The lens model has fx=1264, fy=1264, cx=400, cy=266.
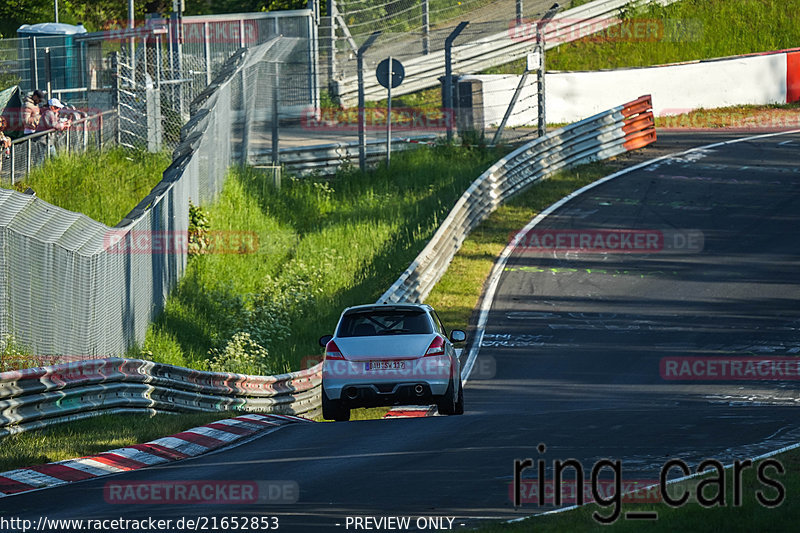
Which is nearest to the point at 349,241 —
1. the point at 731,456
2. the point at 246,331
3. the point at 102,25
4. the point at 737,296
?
the point at 246,331

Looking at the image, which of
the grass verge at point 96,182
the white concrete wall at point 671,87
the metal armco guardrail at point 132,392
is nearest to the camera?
the metal armco guardrail at point 132,392

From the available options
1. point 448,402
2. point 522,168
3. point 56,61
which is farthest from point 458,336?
point 56,61

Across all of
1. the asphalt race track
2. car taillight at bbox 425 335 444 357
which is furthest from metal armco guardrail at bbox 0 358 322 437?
car taillight at bbox 425 335 444 357

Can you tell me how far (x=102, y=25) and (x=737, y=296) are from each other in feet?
124

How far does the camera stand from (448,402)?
48.3 ft

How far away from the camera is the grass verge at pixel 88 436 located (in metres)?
11.9

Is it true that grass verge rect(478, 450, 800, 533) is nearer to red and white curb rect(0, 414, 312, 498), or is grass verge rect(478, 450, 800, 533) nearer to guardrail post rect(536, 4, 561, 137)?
red and white curb rect(0, 414, 312, 498)

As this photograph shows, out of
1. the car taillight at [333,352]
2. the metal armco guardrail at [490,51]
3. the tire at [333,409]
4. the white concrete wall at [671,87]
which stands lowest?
the tire at [333,409]

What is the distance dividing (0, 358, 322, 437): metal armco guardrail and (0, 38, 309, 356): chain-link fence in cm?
63

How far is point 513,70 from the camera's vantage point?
41281 mm

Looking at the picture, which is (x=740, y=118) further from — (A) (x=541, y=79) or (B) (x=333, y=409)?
(B) (x=333, y=409)

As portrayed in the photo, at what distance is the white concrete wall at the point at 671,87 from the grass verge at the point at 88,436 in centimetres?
2367

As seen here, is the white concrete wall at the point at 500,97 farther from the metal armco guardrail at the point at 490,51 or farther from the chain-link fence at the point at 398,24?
the metal armco guardrail at the point at 490,51

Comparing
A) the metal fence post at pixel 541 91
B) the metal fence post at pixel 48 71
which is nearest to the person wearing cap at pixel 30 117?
the metal fence post at pixel 48 71
